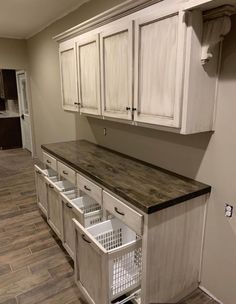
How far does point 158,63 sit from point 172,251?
50.8 inches

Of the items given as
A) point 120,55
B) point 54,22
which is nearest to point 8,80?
point 54,22

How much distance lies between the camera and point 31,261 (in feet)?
7.79

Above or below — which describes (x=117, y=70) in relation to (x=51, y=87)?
above

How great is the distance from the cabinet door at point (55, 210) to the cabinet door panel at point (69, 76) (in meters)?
0.99

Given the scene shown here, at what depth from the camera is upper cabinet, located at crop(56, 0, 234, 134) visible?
1.50m

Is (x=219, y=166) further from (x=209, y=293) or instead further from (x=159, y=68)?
(x=209, y=293)

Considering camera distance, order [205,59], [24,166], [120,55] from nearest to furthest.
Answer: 1. [205,59]
2. [120,55]
3. [24,166]

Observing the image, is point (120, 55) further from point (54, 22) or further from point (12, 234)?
point (54, 22)

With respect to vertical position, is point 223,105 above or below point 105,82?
below

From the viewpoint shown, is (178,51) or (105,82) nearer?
(178,51)

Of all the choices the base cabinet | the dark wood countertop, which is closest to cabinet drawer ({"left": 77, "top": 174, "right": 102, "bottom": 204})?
the dark wood countertop

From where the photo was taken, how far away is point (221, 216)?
1.78 meters

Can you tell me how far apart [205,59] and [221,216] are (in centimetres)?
108

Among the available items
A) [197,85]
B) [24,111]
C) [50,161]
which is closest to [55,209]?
[50,161]
